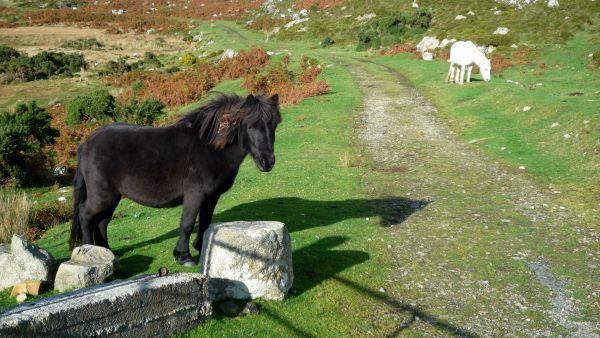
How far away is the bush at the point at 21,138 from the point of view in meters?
19.4

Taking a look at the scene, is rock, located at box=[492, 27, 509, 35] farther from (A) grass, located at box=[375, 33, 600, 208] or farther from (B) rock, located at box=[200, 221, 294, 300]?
(B) rock, located at box=[200, 221, 294, 300]

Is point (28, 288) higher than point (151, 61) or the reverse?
the reverse

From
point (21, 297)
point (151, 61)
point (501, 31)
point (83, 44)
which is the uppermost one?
point (501, 31)

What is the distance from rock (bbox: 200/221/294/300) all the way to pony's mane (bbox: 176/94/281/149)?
1.59m

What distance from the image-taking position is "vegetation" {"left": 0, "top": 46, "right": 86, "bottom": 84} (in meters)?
43.8

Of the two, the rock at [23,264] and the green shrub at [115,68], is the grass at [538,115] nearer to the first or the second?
the rock at [23,264]

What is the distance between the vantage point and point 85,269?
7.64 m

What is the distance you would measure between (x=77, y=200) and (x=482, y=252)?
7579 mm

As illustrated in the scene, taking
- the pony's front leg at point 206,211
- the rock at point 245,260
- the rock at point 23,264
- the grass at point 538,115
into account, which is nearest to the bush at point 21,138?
the rock at point 23,264

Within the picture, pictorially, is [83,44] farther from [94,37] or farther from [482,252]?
[482,252]

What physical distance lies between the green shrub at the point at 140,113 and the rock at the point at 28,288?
20749mm

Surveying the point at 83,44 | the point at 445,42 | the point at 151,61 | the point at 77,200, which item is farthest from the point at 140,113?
the point at 83,44

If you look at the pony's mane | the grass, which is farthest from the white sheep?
the pony's mane

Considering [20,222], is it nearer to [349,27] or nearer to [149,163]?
[149,163]
